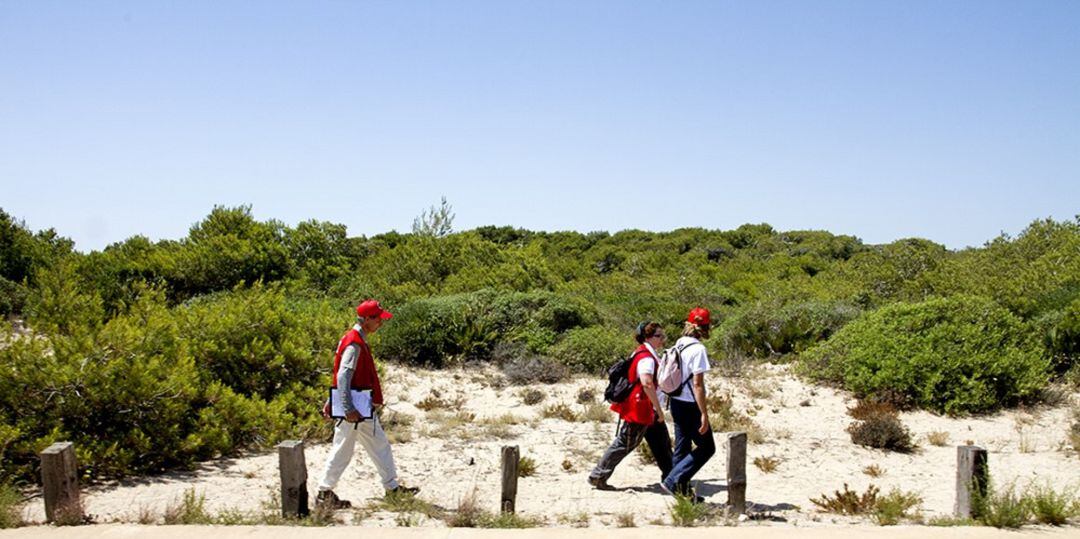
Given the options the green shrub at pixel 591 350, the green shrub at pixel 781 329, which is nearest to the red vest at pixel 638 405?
the green shrub at pixel 591 350

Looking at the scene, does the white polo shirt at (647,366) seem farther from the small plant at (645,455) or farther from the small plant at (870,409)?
the small plant at (870,409)

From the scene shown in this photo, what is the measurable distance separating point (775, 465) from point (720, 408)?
2523 millimetres

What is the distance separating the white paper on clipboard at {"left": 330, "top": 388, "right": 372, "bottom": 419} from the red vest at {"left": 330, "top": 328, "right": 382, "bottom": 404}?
6 cm

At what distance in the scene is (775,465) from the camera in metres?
8.73

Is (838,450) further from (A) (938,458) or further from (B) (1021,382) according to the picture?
(B) (1021,382)

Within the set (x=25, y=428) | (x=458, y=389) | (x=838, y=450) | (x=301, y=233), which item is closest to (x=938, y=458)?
(x=838, y=450)

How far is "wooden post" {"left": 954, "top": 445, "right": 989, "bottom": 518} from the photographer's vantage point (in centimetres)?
625

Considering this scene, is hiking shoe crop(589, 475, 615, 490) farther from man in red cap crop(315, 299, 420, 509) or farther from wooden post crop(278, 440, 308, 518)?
wooden post crop(278, 440, 308, 518)

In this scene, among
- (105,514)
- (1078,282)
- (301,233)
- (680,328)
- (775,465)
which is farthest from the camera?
(301,233)

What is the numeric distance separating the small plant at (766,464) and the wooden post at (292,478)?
191 inches

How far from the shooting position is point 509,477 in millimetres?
6336

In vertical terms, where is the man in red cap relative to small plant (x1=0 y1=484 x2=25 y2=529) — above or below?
above

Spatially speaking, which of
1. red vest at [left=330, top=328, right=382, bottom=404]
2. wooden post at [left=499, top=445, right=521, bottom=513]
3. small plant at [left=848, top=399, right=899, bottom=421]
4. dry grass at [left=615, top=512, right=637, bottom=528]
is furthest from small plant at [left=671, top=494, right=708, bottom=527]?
small plant at [left=848, top=399, right=899, bottom=421]

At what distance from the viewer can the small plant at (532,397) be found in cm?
1233
